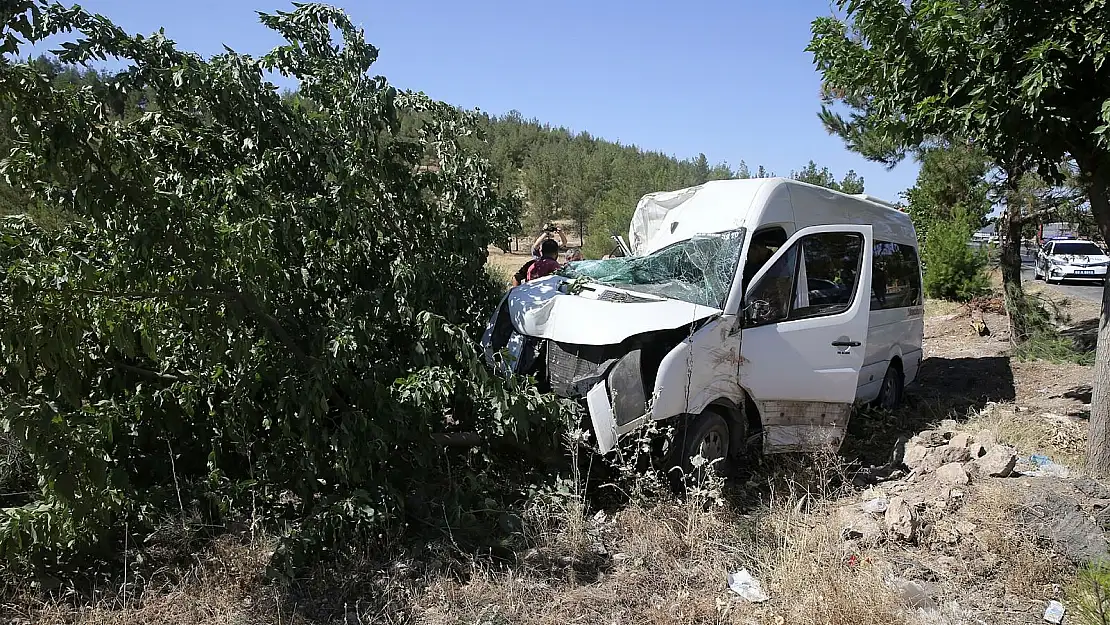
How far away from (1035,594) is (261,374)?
170 inches

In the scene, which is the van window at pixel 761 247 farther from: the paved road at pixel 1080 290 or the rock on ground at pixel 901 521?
the paved road at pixel 1080 290

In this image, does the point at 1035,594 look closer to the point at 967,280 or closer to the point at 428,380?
the point at 428,380

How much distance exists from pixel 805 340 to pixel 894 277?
8.21ft

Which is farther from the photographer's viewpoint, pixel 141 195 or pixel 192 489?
pixel 192 489

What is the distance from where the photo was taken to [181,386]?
423 centimetres

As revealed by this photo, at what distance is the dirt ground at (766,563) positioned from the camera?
365 cm

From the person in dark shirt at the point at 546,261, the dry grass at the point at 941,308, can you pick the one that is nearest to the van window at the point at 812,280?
the person in dark shirt at the point at 546,261

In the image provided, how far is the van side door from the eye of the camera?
17.5ft

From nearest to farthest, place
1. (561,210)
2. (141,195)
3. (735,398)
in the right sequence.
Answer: (141,195) → (735,398) → (561,210)

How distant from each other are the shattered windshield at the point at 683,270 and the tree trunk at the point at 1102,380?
8.77 ft

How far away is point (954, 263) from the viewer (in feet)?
55.7

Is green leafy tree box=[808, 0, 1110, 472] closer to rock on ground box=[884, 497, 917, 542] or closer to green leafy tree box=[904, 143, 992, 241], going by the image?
rock on ground box=[884, 497, 917, 542]

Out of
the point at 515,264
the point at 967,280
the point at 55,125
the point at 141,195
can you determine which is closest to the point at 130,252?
the point at 141,195

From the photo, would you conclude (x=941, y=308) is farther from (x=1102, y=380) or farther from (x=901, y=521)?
(x=901, y=521)
